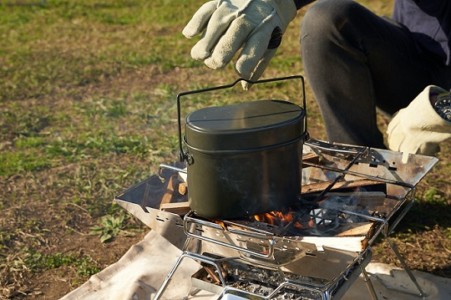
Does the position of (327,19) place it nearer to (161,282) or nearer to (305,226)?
(305,226)

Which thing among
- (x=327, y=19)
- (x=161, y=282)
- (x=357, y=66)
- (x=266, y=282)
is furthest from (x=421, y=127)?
(x=161, y=282)

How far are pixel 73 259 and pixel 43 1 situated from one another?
536 centimetres

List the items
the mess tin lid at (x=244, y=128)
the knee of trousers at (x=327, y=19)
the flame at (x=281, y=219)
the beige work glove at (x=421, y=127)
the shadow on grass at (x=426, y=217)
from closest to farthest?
the mess tin lid at (x=244, y=128) < the flame at (x=281, y=219) < the beige work glove at (x=421, y=127) < the knee of trousers at (x=327, y=19) < the shadow on grass at (x=426, y=217)

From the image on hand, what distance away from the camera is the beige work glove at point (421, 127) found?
239cm

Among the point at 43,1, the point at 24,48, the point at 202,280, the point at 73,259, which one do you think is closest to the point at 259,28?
the point at 202,280

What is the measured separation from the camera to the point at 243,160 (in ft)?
6.03

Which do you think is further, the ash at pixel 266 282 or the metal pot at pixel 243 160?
the ash at pixel 266 282

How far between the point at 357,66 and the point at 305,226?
1.13 metres

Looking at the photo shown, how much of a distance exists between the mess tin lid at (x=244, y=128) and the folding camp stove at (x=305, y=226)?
0.22 metres

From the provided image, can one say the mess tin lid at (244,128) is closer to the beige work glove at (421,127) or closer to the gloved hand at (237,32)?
the gloved hand at (237,32)

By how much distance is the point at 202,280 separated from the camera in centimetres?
216

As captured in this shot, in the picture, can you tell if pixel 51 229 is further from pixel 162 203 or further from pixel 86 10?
pixel 86 10

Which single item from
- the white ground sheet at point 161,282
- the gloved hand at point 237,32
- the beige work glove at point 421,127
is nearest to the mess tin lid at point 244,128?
the gloved hand at point 237,32

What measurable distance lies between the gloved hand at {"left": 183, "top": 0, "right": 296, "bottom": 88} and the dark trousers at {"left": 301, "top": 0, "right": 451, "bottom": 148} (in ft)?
2.59
